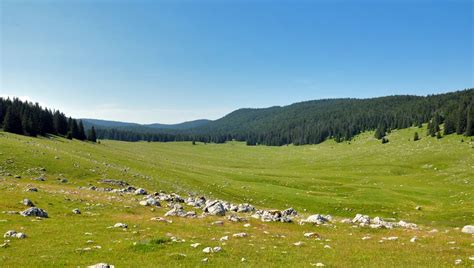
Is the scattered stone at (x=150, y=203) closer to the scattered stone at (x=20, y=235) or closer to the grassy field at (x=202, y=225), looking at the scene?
the grassy field at (x=202, y=225)

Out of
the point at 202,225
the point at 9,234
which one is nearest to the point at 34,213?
the point at 9,234

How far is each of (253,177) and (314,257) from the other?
68.2 m

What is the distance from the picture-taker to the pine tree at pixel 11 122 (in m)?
104

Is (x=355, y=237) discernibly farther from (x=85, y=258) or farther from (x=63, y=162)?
(x=63, y=162)

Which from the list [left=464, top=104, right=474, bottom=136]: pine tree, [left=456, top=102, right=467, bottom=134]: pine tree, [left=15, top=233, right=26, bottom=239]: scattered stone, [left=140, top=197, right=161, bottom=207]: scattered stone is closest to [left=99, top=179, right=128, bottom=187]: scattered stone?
[left=140, top=197, right=161, bottom=207]: scattered stone

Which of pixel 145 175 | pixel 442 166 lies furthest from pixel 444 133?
pixel 145 175

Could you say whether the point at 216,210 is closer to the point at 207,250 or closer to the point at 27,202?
the point at 207,250

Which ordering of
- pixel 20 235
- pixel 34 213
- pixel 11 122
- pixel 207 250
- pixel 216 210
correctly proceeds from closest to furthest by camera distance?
pixel 207 250 → pixel 20 235 → pixel 34 213 → pixel 216 210 → pixel 11 122

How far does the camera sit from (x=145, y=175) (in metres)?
64.4

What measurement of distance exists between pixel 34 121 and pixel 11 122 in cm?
833

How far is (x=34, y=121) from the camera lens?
112438 millimetres

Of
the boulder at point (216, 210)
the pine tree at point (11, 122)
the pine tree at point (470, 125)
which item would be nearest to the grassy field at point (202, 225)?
the boulder at point (216, 210)

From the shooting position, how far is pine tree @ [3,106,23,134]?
10387 centimetres

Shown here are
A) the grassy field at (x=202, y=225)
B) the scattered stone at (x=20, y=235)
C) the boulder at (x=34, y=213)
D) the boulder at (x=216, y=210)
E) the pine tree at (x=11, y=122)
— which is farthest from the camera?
the pine tree at (x=11, y=122)
